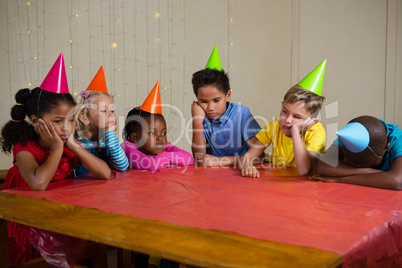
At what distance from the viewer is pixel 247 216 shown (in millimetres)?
827

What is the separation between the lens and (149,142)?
1.64 metres

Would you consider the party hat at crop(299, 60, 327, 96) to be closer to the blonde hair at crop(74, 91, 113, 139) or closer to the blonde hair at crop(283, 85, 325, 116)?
the blonde hair at crop(283, 85, 325, 116)

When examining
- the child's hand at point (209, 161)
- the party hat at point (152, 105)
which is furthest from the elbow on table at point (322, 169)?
the party hat at point (152, 105)

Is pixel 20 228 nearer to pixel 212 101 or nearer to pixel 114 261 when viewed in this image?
pixel 114 261

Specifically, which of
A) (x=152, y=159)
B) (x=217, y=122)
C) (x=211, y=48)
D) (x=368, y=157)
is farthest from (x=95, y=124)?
(x=211, y=48)

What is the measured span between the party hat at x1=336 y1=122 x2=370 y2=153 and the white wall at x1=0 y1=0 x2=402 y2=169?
2022 mm

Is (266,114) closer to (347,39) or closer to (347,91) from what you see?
(347,91)

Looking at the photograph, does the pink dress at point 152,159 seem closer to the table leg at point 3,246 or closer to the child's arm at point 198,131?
the child's arm at point 198,131

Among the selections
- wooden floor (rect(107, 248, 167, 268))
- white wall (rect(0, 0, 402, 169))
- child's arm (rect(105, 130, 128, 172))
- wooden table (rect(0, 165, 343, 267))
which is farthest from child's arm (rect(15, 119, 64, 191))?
white wall (rect(0, 0, 402, 169))

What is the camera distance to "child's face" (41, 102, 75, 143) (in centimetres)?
127

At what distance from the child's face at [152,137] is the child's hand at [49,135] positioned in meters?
0.46

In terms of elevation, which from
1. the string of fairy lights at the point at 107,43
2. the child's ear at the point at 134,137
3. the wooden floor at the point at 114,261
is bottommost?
the wooden floor at the point at 114,261

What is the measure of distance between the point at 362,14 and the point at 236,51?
1.26 meters

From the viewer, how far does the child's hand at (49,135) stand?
1230 millimetres
